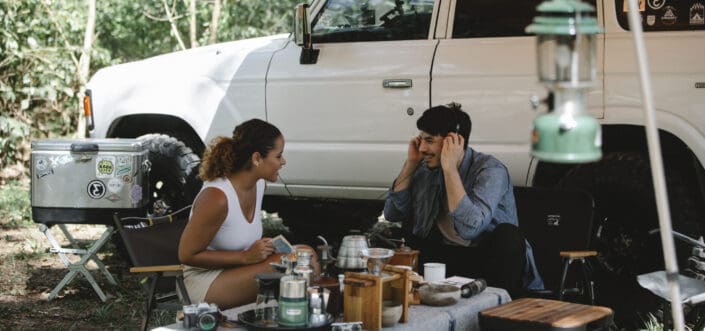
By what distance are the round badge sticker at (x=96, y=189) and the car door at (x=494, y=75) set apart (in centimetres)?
205

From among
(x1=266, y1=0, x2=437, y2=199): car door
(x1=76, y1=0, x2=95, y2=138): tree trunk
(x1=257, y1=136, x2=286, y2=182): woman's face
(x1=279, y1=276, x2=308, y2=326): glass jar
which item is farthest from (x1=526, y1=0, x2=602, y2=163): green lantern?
(x1=76, y1=0, x2=95, y2=138): tree trunk

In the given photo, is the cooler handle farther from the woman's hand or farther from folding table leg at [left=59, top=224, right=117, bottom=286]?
the woman's hand

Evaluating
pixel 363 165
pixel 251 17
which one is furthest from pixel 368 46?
pixel 251 17

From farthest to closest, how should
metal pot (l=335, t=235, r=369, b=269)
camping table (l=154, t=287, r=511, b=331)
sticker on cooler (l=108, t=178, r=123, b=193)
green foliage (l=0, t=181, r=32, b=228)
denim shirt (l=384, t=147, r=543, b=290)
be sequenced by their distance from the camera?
green foliage (l=0, t=181, r=32, b=228)
sticker on cooler (l=108, t=178, r=123, b=193)
denim shirt (l=384, t=147, r=543, b=290)
metal pot (l=335, t=235, r=369, b=269)
camping table (l=154, t=287, r=511, b=331)

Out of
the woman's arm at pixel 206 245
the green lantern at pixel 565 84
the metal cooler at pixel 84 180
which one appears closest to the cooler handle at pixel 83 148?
the metal cooler at pixel 84 180

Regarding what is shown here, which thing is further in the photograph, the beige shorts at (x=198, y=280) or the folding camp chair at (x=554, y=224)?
the folding camp chair at (x=554, y=224)

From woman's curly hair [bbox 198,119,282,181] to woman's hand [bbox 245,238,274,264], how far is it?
379 millimetres

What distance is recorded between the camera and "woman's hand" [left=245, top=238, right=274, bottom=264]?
402 centimetres

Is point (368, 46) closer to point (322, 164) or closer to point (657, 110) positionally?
point (322, 164)

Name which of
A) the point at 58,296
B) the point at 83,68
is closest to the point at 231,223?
the point at 58,296

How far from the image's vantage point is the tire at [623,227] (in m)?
5.14

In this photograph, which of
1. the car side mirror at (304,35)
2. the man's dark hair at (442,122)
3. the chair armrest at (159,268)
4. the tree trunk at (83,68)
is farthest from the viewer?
the tree trunk at (83,68)

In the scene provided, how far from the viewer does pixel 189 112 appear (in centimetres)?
629

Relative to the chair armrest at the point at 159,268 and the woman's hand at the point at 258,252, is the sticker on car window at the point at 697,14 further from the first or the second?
the chair armrest at the point at 159,268
